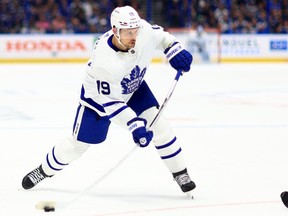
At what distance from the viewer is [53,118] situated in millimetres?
7449

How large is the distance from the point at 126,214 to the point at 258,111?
4.68m

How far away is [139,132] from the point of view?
366 centimetres

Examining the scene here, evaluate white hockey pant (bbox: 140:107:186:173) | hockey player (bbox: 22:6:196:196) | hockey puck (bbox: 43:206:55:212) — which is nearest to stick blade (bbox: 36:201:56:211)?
hockey puck (bbox: 43:206:55:212)

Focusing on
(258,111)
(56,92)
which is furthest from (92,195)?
(56,92)

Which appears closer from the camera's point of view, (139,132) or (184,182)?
(139,132)

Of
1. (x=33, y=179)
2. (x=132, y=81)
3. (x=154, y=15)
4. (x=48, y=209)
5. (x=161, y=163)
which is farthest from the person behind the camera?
(x=154, y=15)

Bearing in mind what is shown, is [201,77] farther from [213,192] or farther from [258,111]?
[213,192]

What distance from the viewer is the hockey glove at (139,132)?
366cm

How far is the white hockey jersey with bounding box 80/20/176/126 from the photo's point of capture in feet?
12.2

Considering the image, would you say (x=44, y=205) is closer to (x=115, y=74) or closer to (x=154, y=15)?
(x=115, y=74)

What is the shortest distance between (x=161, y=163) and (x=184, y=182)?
104cm

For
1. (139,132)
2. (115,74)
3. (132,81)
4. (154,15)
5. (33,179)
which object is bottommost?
(154,15)

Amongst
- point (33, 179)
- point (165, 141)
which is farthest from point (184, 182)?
point (33, 179)

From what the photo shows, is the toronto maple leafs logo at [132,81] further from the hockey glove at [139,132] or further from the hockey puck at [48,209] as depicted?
the hockey puck at [48,209]
